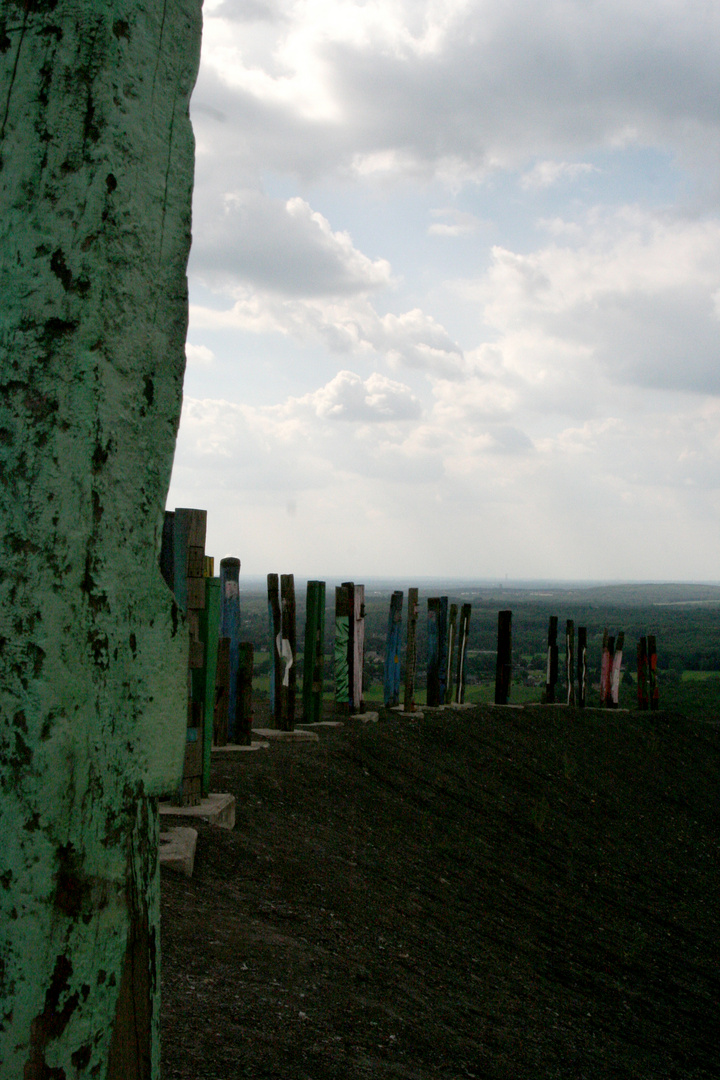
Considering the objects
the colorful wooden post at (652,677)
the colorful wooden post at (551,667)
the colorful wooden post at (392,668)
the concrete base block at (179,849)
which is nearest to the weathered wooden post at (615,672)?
the colorful wooden post at (652,677)

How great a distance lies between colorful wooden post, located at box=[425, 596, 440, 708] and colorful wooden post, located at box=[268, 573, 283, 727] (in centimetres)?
307

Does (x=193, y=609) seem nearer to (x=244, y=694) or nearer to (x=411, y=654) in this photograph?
(x=244, y=694)

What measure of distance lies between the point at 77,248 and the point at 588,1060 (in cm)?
402

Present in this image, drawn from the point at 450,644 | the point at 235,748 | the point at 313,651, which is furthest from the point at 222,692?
the point at 450,644

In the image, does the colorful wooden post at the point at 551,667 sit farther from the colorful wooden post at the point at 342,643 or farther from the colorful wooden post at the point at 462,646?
the colorful wooden post at the point at 342,643

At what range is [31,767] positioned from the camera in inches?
47.9

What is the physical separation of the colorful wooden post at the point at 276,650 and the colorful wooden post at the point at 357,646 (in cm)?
116

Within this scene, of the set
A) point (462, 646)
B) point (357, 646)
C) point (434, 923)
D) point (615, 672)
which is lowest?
point (434, 923)

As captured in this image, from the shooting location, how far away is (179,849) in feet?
13.7

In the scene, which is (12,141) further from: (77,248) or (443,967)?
(443,967)

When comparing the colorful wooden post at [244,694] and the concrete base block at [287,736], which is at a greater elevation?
the colorful wooden post at [244,694]

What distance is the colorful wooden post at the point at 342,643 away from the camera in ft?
28.7

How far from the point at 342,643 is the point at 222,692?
2.70 meters

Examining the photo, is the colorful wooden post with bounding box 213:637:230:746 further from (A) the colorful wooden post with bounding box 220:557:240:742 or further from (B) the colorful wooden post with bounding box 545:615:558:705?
(B) the colorful wooden post with bounding box 545:615:558:705
